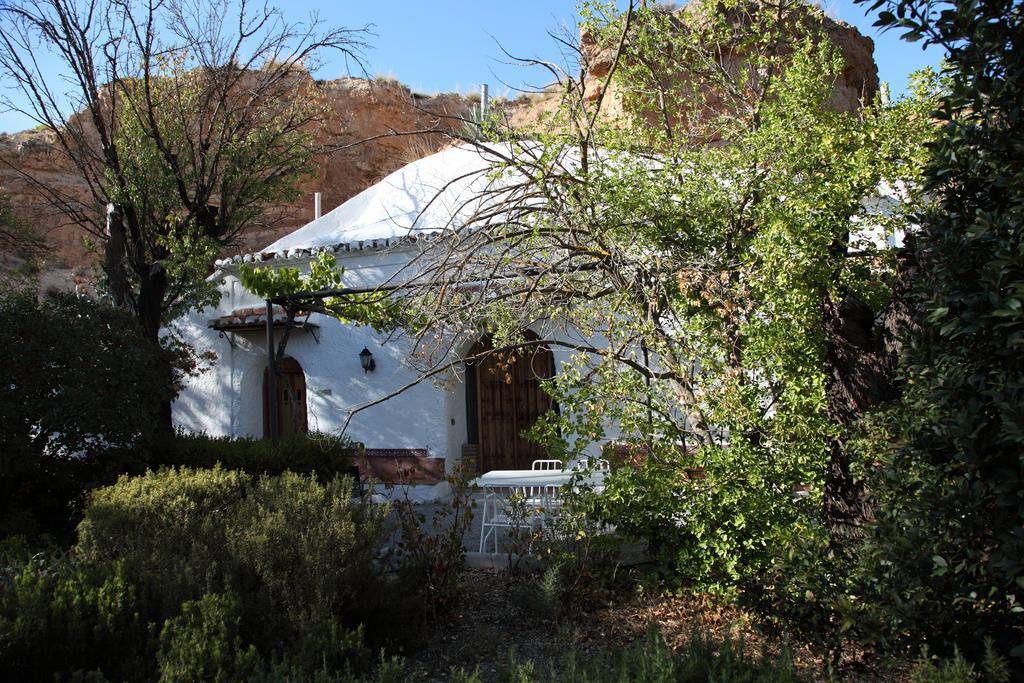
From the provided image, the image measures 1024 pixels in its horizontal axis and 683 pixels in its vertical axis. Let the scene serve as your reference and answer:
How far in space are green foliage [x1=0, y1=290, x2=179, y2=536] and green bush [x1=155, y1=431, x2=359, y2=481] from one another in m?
0.67

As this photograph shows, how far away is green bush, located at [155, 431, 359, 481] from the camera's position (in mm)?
8703

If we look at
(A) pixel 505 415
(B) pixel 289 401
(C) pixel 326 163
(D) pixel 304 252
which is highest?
(C) pixel 326 163

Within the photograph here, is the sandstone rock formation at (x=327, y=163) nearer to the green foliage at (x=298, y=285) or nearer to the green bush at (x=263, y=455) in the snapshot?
the green foliage at (x=298, y=285)

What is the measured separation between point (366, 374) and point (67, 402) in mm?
5101

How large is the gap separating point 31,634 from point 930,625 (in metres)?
4.06

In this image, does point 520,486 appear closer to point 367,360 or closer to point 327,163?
point 367,360

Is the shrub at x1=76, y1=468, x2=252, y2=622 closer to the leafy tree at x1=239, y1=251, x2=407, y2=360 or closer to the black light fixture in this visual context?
the leafy tree at x1=239, y1=251, x2=407, y2=360

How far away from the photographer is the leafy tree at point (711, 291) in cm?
490

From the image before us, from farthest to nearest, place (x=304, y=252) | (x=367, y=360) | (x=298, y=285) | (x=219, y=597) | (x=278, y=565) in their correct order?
(x=304, y=252) → (x=367, y=360) → (x=298, y=285) → (x=278, y=565) → (x=219, y=597)

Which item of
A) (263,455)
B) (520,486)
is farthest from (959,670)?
(263,455)

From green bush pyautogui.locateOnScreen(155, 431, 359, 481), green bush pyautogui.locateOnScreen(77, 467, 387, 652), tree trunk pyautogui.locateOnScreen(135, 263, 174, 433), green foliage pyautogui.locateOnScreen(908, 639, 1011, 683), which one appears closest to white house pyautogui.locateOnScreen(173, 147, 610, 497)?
tree trunk pyautogui.locateOnScreen(135, 263, 174, 433)

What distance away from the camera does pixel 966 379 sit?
3.03 metres

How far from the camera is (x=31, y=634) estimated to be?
3.60 metres

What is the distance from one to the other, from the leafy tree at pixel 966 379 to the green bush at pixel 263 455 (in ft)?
21.3
